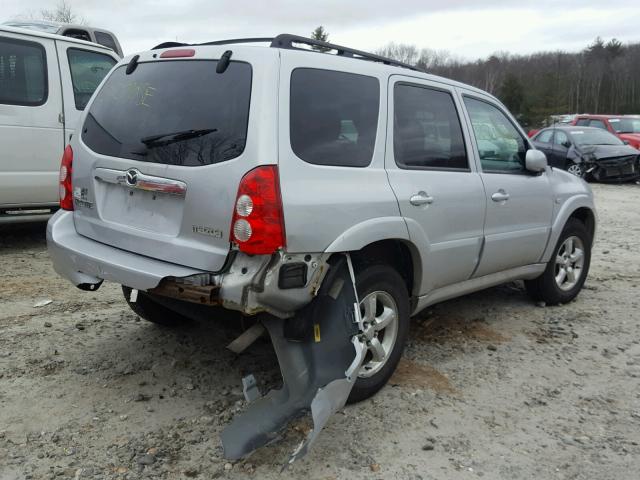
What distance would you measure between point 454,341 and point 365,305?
52.5 inches

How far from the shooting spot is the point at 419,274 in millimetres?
3705

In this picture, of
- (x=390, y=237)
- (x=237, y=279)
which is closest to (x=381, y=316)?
(x=390, y=237)

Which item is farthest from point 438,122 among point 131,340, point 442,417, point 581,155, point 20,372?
point 581,155

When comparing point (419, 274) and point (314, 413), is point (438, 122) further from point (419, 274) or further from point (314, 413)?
point (314, 413)

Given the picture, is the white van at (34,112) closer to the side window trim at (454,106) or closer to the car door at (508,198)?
the side window trim at (454,106)

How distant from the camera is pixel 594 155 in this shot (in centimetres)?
1489

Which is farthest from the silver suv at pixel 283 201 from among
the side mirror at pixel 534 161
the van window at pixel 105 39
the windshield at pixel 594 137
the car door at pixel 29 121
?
the windshield at pixel 594 137

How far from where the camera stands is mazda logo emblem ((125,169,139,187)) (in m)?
3.14

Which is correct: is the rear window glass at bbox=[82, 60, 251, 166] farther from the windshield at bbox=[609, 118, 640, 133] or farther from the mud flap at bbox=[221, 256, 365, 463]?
the windshield at bbox=[609, 118, 640, 133]

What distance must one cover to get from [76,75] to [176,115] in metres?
Result: 4.12

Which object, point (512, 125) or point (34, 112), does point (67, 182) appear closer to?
point (34, 112)

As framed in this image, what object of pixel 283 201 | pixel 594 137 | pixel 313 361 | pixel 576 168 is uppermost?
pixel 594 137

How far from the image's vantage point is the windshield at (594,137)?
15.4 metres

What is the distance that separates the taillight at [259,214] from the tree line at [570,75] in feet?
177
